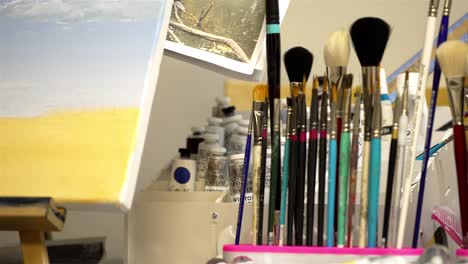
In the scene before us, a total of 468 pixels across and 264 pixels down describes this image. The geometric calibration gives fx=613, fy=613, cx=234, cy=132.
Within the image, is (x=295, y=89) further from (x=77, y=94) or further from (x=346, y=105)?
(x=77, y=94)

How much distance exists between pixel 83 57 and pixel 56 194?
0.15m

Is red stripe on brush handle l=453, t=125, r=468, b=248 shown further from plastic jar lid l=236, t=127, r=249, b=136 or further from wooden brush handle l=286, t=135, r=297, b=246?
plastic jar lid l=236, t=127, r=249, b=136

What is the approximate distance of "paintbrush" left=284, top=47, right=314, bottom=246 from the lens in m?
0.56

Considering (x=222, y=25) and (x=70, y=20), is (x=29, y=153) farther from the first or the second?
(x=222, y=25)

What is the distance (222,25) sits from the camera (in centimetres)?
68

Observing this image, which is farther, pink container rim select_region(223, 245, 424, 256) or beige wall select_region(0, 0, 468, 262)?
beige wall select_region(0, 0, 468, 262)

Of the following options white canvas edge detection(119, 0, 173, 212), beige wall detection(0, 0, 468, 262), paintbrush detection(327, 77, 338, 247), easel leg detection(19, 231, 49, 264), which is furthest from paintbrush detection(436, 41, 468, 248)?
beige wall detection(0, 0, 468, 262)

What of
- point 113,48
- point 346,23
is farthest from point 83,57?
point 346,23

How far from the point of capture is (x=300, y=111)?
59 cm

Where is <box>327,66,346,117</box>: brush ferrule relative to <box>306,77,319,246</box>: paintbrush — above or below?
above

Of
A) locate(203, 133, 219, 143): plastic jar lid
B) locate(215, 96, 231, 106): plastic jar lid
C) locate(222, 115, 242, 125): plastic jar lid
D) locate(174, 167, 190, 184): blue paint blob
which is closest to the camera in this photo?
locate(174, 167, 190, 184): blue paint blob

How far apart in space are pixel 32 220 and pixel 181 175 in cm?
36

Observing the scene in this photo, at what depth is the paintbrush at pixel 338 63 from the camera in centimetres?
56

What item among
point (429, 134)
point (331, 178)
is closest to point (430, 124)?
point (429, 134)
